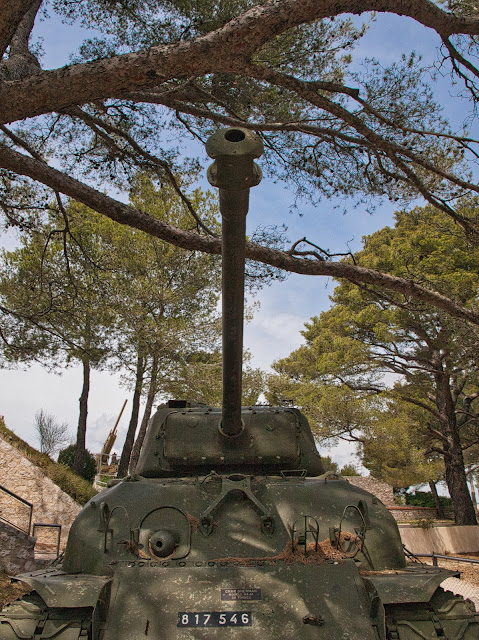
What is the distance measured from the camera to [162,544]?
4.01m

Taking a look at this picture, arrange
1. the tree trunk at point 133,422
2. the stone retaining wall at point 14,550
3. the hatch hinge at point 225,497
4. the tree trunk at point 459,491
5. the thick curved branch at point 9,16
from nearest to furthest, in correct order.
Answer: the hatch hinge at point 225,497
the thick curved branch at point 9,16
the stone retaining wall at point 14,550
the tree trunk at point 459,491
the tree trunk at point 133,422

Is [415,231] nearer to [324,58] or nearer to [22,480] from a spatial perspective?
[324,58]

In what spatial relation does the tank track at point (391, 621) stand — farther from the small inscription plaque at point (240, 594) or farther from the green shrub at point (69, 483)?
the green shrub at point (69, 483)

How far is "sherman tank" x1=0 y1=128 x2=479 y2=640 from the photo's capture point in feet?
11.2

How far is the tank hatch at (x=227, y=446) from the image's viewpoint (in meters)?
5.48

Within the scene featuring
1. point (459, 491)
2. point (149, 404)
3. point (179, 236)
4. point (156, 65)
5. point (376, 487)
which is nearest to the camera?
point (156, 65)

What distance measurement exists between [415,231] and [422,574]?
16740 mm

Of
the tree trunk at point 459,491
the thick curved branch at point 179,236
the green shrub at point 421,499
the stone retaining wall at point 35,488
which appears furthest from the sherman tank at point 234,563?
the green shrub at point 421,499

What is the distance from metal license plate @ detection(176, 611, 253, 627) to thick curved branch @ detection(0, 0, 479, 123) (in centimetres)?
433

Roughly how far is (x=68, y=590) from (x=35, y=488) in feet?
45.4

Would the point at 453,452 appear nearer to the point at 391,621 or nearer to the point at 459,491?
the point at 459,491

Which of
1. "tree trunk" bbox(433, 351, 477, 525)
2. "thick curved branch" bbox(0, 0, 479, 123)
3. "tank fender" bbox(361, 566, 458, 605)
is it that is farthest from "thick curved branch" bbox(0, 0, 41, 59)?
"tree trunk" bbox(433, 351, 477, 525)

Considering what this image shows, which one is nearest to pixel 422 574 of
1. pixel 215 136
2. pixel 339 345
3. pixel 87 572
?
pixel 87 572

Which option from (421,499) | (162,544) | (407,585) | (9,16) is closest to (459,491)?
(407,585)
